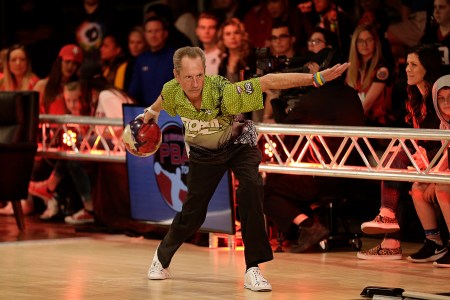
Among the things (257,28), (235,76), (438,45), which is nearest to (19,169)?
(235,76)

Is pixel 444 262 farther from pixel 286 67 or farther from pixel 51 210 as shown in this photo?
pixel 51 210

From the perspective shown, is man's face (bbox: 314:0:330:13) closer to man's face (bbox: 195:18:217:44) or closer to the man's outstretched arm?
man's face (bbox: 195:18:217:44)

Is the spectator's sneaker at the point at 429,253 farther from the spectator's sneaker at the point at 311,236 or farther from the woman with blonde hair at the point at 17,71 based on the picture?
the woman with blonde hair at the point at 17,71

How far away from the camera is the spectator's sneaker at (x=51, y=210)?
464 inches

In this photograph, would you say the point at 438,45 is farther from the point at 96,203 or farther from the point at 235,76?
the point at 96,203

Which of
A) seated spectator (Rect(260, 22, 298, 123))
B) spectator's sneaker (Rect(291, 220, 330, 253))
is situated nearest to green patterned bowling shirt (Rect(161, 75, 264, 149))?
spectator's sneaker (Rect(291, 220, 330, 253))

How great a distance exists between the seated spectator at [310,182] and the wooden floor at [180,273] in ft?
0.82

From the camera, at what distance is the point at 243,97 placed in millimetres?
7297

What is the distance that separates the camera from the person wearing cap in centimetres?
1181

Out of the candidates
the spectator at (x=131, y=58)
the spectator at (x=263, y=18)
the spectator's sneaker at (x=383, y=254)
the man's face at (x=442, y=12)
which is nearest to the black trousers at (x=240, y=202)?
the spectator's sneaker at (x=383, y=254)

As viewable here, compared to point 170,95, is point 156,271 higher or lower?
lower

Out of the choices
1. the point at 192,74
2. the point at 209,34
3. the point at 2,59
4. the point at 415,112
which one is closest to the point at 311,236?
the point at 415,112

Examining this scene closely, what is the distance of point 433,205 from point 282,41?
237cm

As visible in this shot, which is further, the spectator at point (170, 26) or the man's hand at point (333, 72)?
the spectator at point (170, 26)
